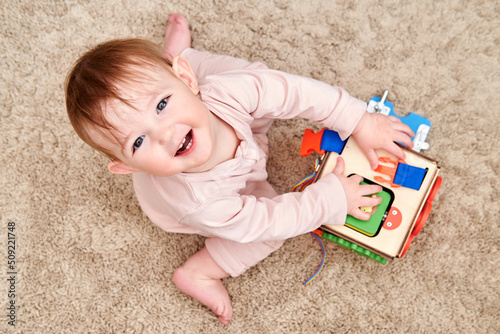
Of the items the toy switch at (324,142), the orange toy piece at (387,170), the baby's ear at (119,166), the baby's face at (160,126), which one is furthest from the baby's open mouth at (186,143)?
the orange toy piece at (387,170)

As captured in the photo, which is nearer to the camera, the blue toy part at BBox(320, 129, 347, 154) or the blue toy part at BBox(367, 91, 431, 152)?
the blue toy part at BBox(320, 129, 347, 154)

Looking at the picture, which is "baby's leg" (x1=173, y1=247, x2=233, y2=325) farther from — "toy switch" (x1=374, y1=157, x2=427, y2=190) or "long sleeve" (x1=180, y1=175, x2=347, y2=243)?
"toy switch" (x1=374, y1=157, x2=427, y2=190)

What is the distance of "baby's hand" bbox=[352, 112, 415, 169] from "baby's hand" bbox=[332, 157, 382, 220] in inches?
1.9

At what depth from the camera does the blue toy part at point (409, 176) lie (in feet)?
2.48

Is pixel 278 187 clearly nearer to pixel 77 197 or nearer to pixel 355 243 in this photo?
pixel 355 243

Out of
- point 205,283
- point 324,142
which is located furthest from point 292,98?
point 205,283

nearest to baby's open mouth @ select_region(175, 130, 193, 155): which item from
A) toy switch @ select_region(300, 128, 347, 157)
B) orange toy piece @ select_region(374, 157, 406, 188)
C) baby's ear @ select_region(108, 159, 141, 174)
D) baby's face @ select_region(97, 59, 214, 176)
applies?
baby's face @ select_region(97, 59, 214, 176)

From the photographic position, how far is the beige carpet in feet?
2.97

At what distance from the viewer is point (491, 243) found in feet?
2.96

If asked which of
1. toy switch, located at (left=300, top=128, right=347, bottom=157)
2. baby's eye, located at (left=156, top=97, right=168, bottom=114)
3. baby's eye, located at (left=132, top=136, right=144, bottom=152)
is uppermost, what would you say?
baby's eye, located at (left=156, top=97, right=168, bottom=114)

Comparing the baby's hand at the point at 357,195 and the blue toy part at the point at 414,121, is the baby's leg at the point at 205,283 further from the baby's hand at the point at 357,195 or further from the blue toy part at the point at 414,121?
the blue toy part at the point at 414,121

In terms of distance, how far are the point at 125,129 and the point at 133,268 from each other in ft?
1.53

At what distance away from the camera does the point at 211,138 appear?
688 mm

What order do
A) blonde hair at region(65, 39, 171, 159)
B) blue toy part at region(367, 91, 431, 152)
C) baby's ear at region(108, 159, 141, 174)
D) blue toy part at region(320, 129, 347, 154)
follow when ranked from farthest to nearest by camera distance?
blue toy part at region(367, 91, 431, 152)
blue toy part at region(320, 129, 347, 154)
baby's ear at region(108, 159, 141, 174)
blonde hair at region(65, 39, 171, 159)
